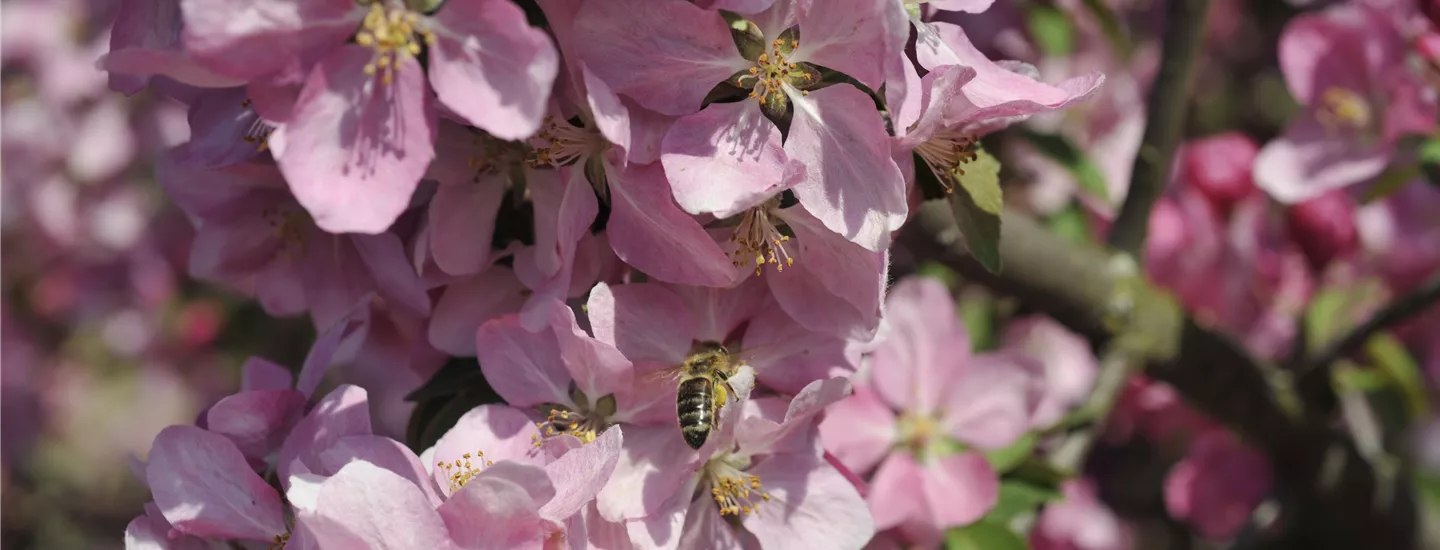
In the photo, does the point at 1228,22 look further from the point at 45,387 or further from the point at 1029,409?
the point at 45,387

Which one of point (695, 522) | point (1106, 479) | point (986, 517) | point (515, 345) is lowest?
point (1106, 479)

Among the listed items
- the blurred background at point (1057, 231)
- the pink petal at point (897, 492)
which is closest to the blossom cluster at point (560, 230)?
the pink petal at point (897, 492)

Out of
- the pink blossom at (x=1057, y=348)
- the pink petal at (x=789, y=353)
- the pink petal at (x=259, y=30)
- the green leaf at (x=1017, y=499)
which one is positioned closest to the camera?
the pink petal at (x=259, y=30)

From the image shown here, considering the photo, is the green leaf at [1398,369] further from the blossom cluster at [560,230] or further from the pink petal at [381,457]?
the pink petal at [381,457]

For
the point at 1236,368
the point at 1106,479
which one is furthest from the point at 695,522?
the point at 1106,479

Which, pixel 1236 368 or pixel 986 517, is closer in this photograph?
pixel 986 517
